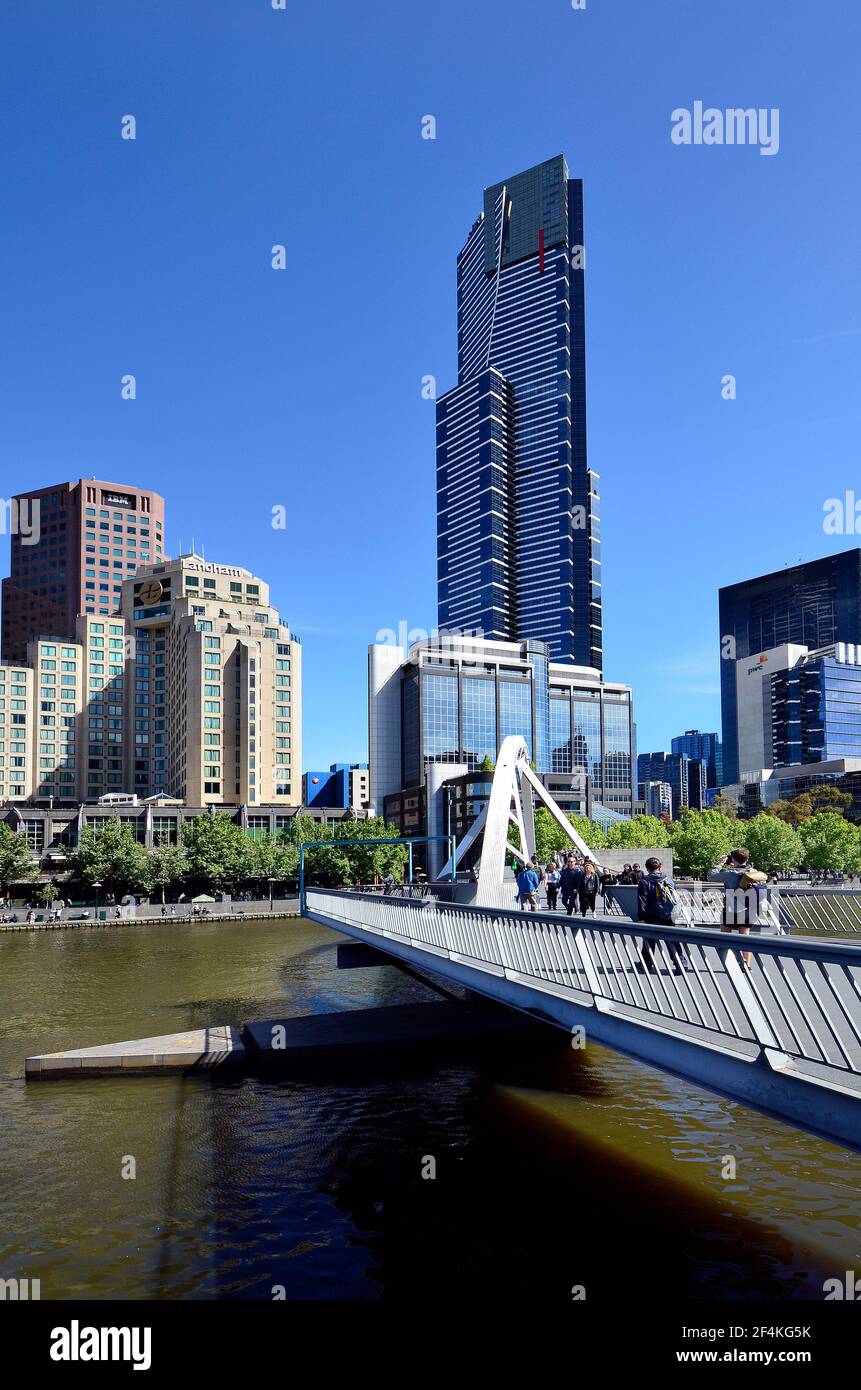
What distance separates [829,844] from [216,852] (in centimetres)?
5592

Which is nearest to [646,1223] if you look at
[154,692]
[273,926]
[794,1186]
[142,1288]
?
[794,1186]

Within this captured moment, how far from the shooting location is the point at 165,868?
86.0 m

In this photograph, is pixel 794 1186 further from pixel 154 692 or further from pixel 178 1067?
pixel 154 692

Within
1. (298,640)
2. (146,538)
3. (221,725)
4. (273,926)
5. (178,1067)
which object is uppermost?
(146,538)

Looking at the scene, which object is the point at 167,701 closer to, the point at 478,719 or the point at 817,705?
the point at 478,719

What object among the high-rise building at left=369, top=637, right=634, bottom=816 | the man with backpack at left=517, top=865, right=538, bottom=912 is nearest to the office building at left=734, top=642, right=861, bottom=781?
the high-rise building at left=369, top=637, right=634, bottom=816

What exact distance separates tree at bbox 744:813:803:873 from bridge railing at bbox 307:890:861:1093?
256 feet

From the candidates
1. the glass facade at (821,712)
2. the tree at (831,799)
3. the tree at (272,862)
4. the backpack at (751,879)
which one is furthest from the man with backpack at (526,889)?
the glass facade at (821,712)

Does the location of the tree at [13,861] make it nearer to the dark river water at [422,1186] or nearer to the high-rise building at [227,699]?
the high-rise building at [227,699]

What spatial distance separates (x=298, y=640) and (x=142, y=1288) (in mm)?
114958

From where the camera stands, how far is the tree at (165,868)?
85.8 m

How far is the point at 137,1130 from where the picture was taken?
617 inches

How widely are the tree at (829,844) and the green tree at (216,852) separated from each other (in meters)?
52.1

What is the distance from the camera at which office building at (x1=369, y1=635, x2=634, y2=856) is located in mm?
135250
